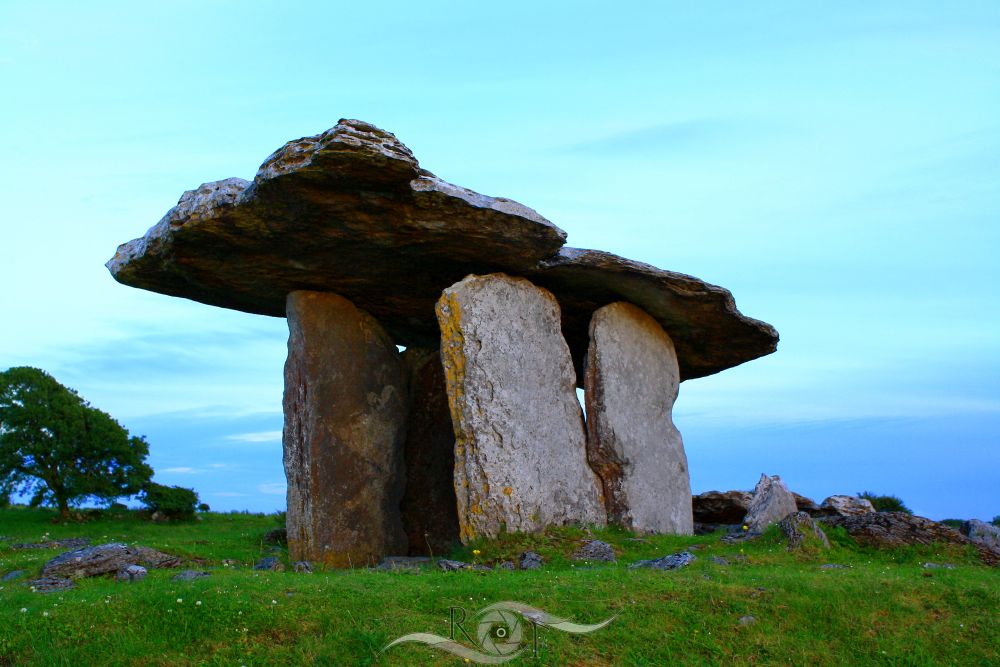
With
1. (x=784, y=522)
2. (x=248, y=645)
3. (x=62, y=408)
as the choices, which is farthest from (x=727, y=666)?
(x=62, y=408)

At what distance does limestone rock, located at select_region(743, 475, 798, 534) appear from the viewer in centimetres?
1510

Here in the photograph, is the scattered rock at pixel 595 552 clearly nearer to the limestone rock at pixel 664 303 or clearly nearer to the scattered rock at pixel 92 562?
the limestone rock at pixel 664 303

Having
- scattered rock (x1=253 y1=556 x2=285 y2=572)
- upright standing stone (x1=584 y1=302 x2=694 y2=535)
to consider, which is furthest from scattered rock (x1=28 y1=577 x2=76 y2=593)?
upright standing stone (x1=584 y1=302 x2=694 y2=535)

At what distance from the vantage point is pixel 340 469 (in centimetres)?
1591

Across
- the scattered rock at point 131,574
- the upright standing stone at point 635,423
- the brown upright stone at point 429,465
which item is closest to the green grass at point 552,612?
the scattered rock at point 131,574

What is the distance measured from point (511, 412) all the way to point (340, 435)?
3.24m

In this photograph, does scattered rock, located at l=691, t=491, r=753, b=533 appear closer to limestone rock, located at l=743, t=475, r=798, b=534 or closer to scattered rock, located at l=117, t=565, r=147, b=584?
limestone rock, located at l=743, t=475, r=798, b=534

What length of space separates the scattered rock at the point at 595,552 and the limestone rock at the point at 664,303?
176 inches

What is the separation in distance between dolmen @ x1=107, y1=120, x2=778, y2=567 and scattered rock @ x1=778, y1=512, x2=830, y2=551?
2.64 meters

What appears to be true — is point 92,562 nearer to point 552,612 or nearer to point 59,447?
point 552,612

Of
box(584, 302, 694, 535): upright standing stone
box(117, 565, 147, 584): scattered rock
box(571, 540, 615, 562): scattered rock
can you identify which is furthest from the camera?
box(584, 302, 694, 535): upright standing stone

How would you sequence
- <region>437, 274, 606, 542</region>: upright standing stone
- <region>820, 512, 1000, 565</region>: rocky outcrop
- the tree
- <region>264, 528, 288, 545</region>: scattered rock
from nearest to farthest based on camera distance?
<region>820, 512, 1000, 565</region>: rocky outcrop < <region>437, 274, 606, 542</region>: upright standing stone < <region>264, 528, 288, 545</region>: scattered rock < the tree

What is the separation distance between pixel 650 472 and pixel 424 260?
5148 millimetres

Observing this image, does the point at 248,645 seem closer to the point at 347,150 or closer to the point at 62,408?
the point at 347,150
